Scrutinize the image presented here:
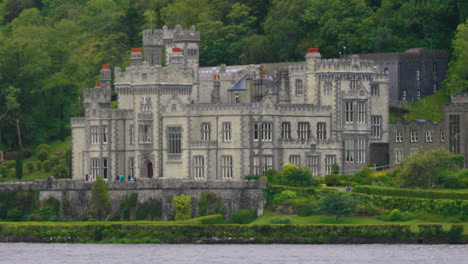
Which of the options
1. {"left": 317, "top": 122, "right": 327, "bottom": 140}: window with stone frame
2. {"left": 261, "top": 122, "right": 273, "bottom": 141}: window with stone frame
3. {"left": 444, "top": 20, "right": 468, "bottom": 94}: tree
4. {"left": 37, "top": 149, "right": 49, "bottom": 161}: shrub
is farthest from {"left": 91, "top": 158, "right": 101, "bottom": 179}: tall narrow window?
{"left": 444, "top": 20, "right": 468, "bottom": 94}: tree

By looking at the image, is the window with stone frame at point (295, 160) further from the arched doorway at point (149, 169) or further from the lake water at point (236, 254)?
the lake water at point (236, 254)

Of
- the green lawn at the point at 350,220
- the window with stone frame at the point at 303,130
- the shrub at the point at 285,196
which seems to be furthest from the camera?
the window with stone frame at the point at 303,130

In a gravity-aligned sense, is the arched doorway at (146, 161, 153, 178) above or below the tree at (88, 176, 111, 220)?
above

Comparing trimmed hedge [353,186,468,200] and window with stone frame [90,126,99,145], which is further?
window with stone frame [90,126,99,145]

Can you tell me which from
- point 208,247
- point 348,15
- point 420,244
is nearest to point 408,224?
point 420,244

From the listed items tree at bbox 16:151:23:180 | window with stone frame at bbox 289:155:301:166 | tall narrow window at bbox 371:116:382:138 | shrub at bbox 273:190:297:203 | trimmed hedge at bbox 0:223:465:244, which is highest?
tall narrow window at bbox 371:116:382:138

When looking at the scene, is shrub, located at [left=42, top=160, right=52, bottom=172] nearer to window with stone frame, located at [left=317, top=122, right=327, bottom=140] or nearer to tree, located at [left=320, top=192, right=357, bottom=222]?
window with stone frame, located at [left=317, top=122, right=327, bottom=140]

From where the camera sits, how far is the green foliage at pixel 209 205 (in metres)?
132

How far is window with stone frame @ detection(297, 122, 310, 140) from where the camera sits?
5527 inches

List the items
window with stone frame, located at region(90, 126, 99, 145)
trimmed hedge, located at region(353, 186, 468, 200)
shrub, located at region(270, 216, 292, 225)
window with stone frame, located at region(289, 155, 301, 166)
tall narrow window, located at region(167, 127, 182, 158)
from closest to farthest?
trimmed hedge, located at region(353, 186, 468, 200), shrub, located at region(270, 216, 292, 225), tall narrow window, located at region(167, 127, 182, 158), window with stone frame, located at region(289, 155, 301, 166), window with stone frame, located at region(90, 126, 99, 145)

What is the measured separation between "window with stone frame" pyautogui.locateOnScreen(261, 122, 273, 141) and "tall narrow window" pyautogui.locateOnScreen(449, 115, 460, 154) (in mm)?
13615

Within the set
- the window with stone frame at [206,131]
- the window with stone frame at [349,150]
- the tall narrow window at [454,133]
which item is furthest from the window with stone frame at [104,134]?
the tall narrow window at [454,133]

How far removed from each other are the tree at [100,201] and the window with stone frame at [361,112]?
20.8 m

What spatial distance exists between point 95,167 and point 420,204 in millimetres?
29378
